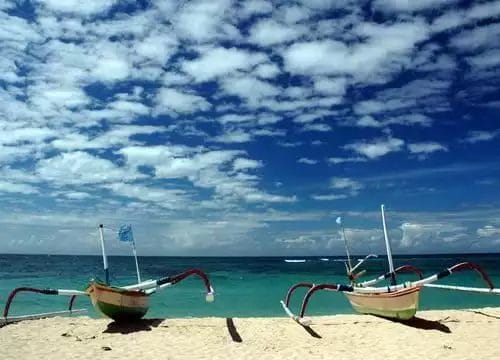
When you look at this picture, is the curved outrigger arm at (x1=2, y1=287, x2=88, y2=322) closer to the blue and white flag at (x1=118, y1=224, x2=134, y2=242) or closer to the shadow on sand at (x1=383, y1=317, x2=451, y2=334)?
the blue and white flag at (x1=118, y1=224, x2=134, y2=242)

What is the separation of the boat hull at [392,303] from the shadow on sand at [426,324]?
27 cm

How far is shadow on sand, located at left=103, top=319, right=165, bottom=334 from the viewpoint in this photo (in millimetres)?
15305

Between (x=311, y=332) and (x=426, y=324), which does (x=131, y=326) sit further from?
(x=426, y=324)

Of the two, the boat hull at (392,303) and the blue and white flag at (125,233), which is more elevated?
the blue and white flag at (125,233)

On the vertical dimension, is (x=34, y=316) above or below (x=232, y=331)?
above

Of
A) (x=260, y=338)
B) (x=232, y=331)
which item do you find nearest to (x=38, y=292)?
(x=232, y=331)

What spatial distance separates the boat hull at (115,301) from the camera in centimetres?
1531

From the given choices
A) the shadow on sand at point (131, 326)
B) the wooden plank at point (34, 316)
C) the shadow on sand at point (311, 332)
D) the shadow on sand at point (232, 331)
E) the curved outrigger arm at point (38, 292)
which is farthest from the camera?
the wooden plank at point (34, 316)

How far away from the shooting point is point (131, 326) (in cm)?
1593

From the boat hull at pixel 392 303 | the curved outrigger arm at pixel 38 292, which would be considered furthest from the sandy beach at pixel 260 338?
the curved outrigger arm at pixel 38 292

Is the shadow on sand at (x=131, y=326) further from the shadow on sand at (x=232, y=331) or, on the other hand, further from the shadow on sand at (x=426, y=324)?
the shadow on sand at (x=426, y=324)

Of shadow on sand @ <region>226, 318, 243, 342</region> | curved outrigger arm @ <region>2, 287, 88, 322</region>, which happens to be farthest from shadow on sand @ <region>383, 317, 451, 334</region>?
curved outrigger arm @ <region>2, 287, 88, 322</region>

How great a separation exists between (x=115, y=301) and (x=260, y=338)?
4872 millimetres

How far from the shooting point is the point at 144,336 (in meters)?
14.4
